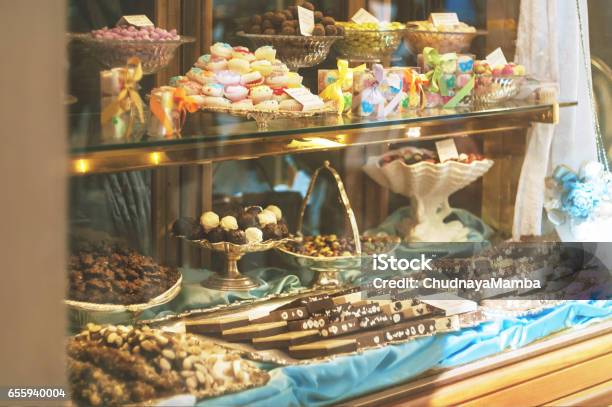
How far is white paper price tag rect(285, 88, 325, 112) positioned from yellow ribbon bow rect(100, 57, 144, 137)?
1.16 ft

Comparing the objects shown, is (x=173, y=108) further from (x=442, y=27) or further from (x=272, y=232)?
(x=442, y=27)

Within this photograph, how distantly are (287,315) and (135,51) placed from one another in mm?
568

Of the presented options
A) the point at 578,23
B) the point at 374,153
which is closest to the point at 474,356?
the point at 374,153

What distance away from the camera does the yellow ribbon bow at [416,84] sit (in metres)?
2.21

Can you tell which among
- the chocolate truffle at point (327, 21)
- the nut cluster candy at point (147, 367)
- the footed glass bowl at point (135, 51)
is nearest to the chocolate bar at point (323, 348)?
the nut cluster candy at point (147, 367)

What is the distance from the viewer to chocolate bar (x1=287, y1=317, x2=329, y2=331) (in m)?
1.92

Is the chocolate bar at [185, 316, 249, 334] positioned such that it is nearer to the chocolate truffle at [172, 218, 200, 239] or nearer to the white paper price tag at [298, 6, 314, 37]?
the chocolate truffle at [172, 218, 200, 239]

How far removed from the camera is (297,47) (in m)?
2.10

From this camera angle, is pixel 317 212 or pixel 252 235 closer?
pixel 252 235

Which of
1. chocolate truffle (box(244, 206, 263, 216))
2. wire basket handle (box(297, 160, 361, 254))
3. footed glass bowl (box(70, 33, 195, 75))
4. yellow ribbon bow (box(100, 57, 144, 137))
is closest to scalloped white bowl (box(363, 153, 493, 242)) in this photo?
wire basket handle (box(297, 160, 361, 254))

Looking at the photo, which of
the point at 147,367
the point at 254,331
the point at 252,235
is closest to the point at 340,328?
the point at 254,331

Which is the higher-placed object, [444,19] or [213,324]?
[444,19]

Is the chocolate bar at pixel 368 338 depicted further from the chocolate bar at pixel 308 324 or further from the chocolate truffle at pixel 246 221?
the chocolate truffle at pixel 246 221

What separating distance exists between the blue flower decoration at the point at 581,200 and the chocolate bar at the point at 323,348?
808 millimetres
